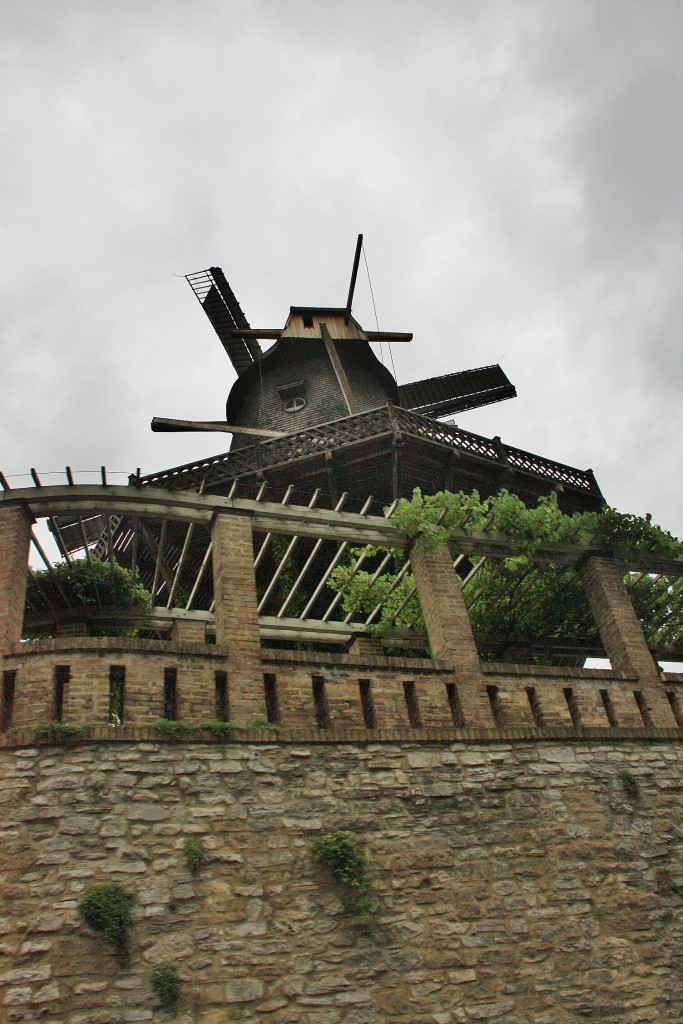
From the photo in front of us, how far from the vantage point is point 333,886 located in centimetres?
644

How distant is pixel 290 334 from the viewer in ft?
72.9

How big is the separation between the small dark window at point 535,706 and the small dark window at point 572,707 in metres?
0.40

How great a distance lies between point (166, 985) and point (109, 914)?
0.64 m

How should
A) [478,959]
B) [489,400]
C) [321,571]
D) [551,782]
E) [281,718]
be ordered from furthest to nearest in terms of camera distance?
[489,400] → [321,571] → [551,782] → [281,718] → [478,959]

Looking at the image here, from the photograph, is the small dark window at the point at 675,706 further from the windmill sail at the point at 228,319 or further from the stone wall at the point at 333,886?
the windmill sail at the point at 228,319

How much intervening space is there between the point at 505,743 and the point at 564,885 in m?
1.43

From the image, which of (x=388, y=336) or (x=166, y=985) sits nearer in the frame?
(x=166, y=985)

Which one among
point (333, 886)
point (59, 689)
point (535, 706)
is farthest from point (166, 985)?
point (535, 706)

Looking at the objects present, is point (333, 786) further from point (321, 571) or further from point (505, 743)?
point (321, 571)

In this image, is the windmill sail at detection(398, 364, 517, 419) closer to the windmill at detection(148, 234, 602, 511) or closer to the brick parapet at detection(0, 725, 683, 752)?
the windmill at detection(148, 234, 602, 511)

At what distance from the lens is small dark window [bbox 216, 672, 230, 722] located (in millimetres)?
7336

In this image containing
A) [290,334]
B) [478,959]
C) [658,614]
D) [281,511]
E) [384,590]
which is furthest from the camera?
[290,334]

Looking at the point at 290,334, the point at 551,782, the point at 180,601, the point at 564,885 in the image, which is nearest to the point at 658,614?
the point at 551,782

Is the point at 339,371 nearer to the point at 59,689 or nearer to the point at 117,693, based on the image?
the point at 117,693
